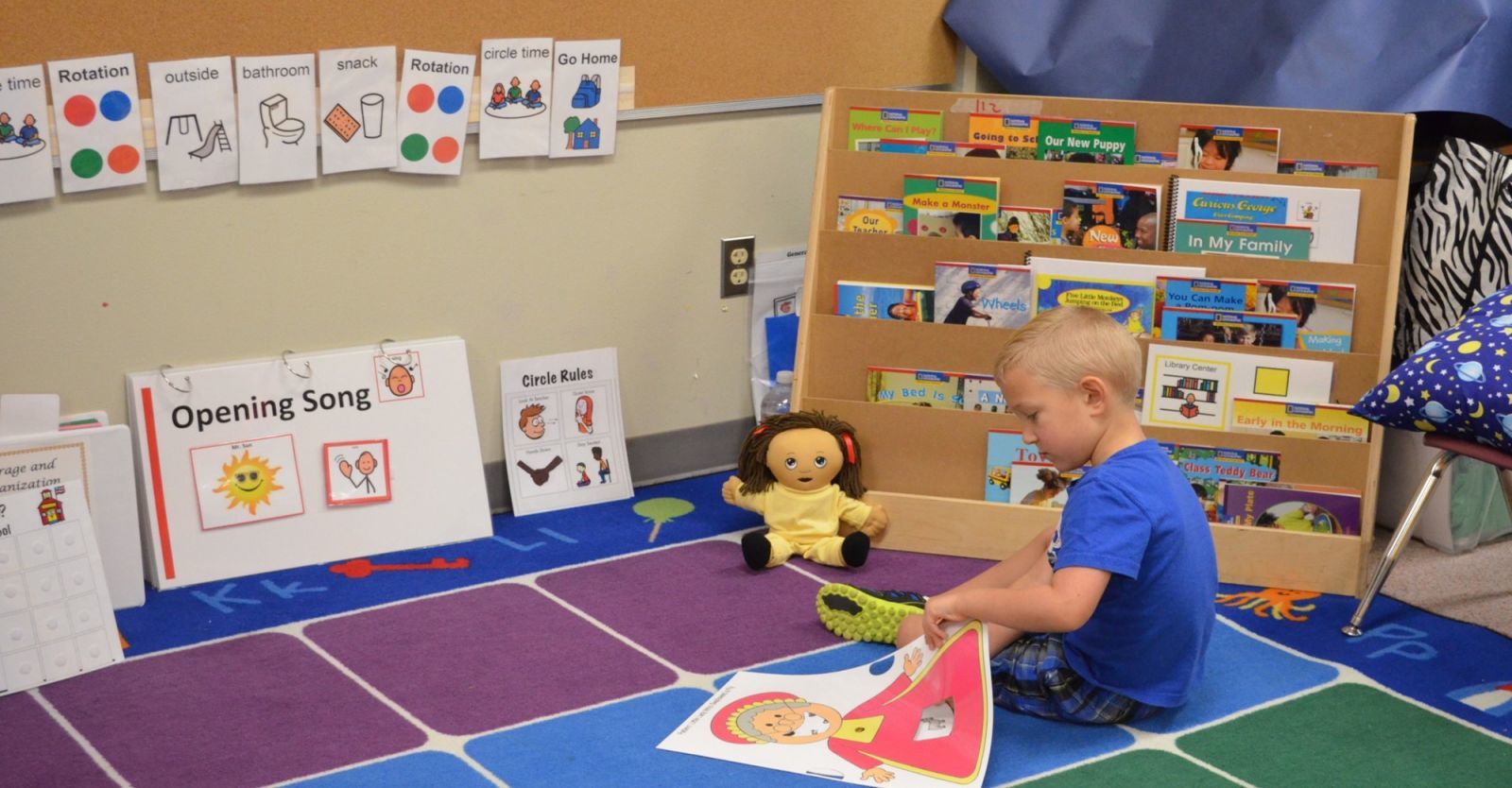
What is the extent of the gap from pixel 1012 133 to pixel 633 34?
2.67 feet

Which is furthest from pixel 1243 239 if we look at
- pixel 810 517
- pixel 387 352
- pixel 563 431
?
pixel 387 352

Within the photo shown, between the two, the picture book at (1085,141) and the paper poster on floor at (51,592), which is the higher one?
the picture book at (1085,141)

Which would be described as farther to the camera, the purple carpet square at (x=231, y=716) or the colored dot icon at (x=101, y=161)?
the colored dot icon at (x=101, y=161)

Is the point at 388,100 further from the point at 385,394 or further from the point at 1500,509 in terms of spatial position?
the point at 1500,509

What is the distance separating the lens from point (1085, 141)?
302cm

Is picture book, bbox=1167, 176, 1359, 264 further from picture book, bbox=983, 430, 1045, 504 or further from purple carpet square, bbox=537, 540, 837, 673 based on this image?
purple carpet square, bbox=537, 540, 837, 673

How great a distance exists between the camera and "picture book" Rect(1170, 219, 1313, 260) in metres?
2.87

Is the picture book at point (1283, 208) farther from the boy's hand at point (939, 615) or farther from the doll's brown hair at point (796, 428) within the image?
the boy's hand at point (939, 615)

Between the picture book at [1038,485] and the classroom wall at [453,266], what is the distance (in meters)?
0.80

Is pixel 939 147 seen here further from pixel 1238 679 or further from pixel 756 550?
pixel 1238 679

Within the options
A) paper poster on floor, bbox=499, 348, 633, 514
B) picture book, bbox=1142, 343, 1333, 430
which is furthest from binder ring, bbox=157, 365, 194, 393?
picture book, bbox=1142, 343, 1333, 430

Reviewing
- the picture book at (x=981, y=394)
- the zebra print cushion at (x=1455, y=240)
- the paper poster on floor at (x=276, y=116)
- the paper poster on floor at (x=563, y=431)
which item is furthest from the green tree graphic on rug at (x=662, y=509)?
the zebra print cushion at (x=1455, y=240)

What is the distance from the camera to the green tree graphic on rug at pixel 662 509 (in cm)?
319

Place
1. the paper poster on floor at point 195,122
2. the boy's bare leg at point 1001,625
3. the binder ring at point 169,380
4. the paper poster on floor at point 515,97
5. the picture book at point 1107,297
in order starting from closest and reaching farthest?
the boy's bare leg at point 1001,625
the paper poster on floor at point 195,122
the binder ring at point 169,380
the picture book at point 1107,297
the paper poster on floor at point 515,97
